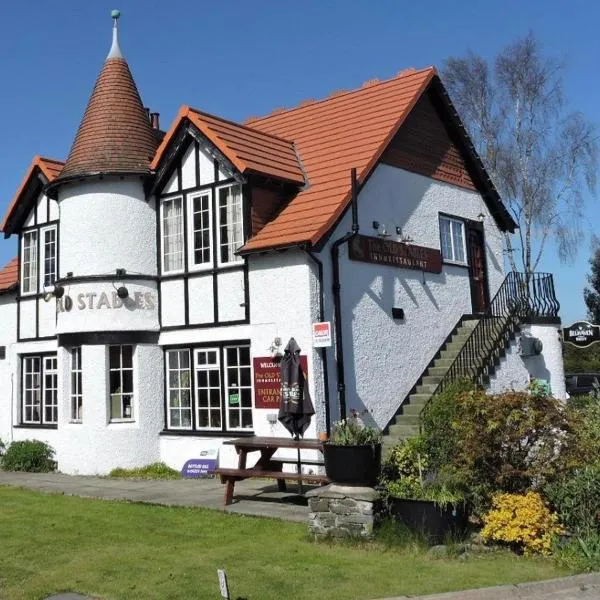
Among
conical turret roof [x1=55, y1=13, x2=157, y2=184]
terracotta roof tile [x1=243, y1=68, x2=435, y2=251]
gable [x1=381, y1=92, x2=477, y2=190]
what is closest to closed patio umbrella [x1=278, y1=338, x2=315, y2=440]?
terracotta roof tile [x1=243, y1=68, x2=435, y2=251]

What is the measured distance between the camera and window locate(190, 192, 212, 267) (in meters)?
15.2

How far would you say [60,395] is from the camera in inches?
636

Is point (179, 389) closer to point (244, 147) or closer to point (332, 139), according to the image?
point (244, 147)

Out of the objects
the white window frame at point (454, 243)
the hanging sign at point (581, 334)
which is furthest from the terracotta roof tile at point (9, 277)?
the hanging sign at point (581, 334)

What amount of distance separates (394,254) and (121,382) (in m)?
6.44

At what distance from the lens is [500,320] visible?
1736cm

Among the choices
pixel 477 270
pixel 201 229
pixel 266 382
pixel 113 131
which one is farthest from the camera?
pixel 477 270

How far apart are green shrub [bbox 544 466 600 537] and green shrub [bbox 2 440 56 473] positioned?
12.1 metres

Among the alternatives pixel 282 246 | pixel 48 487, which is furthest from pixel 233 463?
pixel 282 246

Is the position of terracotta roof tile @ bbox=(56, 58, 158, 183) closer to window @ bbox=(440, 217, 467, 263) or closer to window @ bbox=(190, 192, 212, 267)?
window @ bbox=(190, 192, 212, 267)

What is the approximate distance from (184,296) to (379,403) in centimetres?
464

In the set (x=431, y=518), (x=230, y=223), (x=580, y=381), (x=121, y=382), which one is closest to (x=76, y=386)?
(x=121, y=382)

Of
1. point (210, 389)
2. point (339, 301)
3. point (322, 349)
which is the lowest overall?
point (210, 389)

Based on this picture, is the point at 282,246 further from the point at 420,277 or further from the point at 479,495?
the point at 479,495
